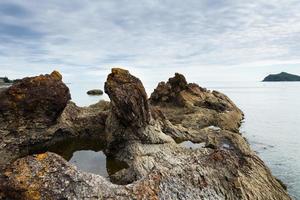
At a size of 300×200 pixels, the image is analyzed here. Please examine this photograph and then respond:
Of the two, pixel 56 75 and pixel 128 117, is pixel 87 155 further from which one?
pixel 56 75

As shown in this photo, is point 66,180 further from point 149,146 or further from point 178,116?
point 178,116

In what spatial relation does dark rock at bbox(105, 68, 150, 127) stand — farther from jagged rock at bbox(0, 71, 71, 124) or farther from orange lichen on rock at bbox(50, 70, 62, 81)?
orange lichen on rock at bbox(50, 70, 62, 81)

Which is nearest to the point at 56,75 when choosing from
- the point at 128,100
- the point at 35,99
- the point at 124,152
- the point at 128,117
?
the point at 35,99

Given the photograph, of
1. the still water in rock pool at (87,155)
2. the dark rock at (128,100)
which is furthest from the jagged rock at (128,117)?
the still water in rock pool at (87,155)

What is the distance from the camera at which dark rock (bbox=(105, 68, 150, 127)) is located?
77.8 feet

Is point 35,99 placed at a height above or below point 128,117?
above

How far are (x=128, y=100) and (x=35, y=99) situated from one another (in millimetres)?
6485

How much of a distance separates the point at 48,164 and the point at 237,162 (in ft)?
26.1

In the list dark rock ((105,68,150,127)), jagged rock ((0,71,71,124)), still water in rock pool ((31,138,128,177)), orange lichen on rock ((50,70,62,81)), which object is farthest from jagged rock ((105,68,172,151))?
orange lichen on rock ((50,70,62,81))

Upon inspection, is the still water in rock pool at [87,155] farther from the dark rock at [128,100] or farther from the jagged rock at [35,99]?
the dark rock at [128,100]

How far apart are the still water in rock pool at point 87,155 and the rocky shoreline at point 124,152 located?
1.64ft

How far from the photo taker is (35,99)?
2367 cm

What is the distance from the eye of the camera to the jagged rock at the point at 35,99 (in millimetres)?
22969

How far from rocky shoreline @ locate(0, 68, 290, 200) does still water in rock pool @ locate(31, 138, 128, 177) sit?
50cm
